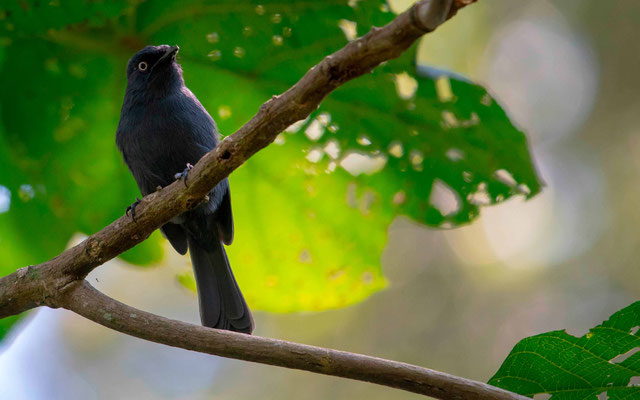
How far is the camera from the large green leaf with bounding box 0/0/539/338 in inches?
134

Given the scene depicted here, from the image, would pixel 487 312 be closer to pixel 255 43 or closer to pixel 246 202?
pixel 246 202

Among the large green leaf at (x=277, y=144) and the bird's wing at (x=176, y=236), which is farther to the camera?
the bird's wing at (x=176, y=236)

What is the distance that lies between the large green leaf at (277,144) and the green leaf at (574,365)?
119cm

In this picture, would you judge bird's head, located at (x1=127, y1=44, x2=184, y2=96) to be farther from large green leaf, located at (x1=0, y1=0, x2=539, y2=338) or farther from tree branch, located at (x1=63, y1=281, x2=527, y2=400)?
tree branch, located at (x1=63, y1=281, x2=527, y2=400)

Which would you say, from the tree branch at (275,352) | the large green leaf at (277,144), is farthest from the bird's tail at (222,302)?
the tree branch at (275,352)

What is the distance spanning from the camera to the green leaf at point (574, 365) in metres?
2.30

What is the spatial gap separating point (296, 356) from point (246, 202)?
166 cm

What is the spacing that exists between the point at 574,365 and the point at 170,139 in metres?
2.31

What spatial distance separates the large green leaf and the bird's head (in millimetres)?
55

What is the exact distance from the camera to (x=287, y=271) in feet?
12.2

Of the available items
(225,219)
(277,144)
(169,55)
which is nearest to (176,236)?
(225,219)

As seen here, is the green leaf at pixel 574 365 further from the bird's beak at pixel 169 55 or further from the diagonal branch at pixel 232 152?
the bird's beak at pixel 169 55

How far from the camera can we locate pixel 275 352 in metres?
2.31

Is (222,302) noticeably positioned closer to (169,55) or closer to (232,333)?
(169,55)
